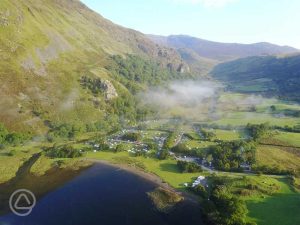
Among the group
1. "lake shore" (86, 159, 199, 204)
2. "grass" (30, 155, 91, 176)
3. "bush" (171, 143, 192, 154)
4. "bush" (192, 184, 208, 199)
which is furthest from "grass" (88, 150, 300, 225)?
"bush" (171, 143, 192, 154)

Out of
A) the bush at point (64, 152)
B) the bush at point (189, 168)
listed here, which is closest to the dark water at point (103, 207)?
the bush at point (189, 168)

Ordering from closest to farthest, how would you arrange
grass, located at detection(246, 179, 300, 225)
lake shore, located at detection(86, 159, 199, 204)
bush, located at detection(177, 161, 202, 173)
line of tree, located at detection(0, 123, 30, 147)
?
grass, located at detection(246, 179, 300, 225) < lake shore, located at detection(86, 159, 199, 204) < bush, located at detection(177, 161, 202, 173) < line of tree, located at detection(0, 123, 30, 147)

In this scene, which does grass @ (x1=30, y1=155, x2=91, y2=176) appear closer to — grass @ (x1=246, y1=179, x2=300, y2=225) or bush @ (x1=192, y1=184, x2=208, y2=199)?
bush @ (x1=192, y1=184, x2=208, y2=199)

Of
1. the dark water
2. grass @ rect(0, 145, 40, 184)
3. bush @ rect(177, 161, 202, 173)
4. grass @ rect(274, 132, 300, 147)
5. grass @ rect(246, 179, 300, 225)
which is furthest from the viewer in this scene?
grass @ rect(274, 132, 300, 147)

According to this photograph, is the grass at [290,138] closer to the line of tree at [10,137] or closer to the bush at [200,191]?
the bush at [200,191]

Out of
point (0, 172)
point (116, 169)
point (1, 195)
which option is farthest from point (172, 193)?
point (0, 172)

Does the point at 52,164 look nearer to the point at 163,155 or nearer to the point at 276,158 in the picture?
the point at 163,155

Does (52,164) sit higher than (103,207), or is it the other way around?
(52,164)

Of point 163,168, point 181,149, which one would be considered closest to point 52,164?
point 163,168

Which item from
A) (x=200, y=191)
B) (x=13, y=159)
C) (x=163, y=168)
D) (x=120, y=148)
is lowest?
(x=200, y=191)
